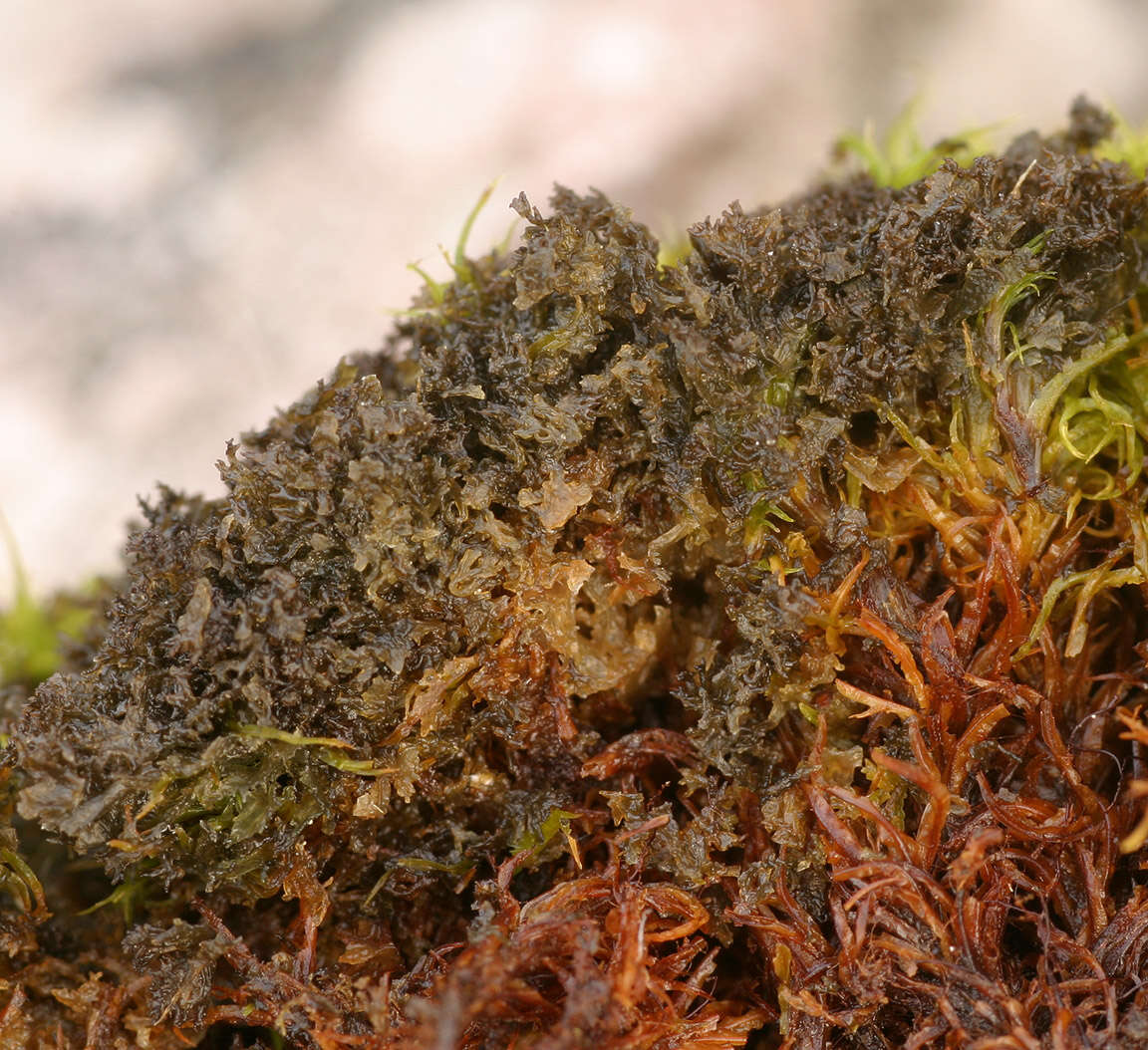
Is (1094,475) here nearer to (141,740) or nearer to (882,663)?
(882,663)

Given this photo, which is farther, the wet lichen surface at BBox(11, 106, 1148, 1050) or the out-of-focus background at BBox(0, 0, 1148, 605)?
the out-of-focus background at BBox(0, 0, 1148, 605)

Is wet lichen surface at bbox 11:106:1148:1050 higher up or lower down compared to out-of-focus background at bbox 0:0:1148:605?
lower down

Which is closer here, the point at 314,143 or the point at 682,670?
the point at 682,670

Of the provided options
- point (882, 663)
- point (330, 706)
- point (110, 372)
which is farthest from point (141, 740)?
point (110, 372)

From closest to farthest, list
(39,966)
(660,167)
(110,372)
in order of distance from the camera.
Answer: (39,966)
(110,372)
(660,167)

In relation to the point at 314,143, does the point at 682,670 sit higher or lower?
lower
